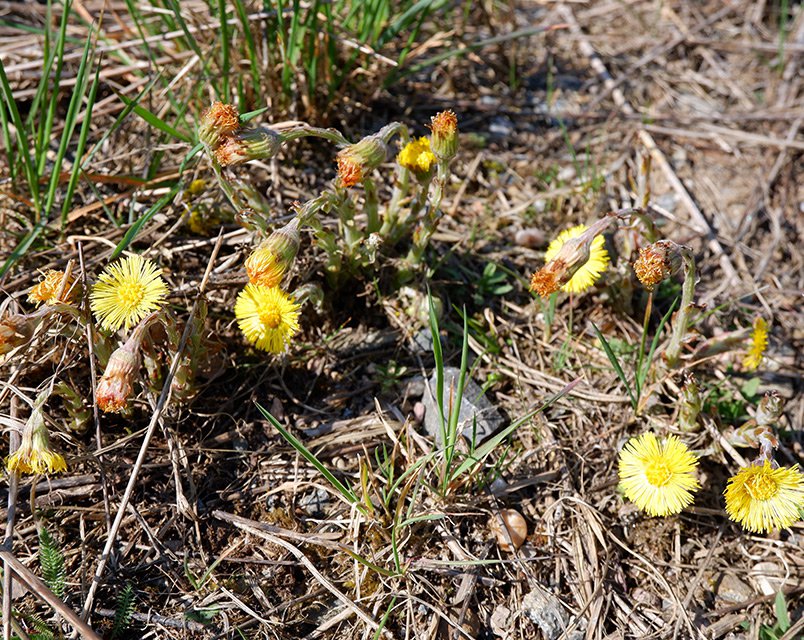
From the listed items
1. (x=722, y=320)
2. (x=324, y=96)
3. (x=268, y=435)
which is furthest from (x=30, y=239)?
(x=722, y=320)

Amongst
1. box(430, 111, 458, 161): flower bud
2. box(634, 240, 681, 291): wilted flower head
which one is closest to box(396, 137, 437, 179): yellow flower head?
box(430, 111, 458, 161): flower bud

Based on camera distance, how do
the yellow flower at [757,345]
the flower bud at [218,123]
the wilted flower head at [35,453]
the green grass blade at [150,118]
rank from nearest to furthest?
the wilted flower head at [35,453], the flower bud at [218,123], the green grass blade at [150,118], the yellow flower at [757,345]

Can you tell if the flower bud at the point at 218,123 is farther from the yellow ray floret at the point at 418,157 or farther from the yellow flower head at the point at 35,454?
the yellow flower head at the point at 35,454

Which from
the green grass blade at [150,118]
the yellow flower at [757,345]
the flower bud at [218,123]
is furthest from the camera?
the yellow flower at [757,345]

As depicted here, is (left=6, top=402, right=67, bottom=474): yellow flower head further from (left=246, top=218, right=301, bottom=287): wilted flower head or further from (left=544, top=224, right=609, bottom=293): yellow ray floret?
(left=544, top=224, right=609, bottom=293): yellow ray floret

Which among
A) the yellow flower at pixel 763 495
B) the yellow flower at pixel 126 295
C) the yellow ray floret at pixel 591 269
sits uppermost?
the yellow flower at pixel 126 295

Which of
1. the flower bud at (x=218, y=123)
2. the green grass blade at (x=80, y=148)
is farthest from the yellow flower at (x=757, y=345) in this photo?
the green grass blade at (x=80, y=148)
